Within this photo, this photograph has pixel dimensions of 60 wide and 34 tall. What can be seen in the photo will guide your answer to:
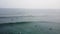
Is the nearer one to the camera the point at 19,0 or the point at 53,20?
the point at 19,0

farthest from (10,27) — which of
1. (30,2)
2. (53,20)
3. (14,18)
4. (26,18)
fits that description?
(53,20)

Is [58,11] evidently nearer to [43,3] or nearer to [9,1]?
[43,3]

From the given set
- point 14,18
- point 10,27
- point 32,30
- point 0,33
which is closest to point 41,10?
point 32,30

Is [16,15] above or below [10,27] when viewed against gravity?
above

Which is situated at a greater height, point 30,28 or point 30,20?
point 30,20

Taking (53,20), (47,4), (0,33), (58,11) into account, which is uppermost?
(47,4)

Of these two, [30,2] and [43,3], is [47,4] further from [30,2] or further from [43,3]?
[30,2]
